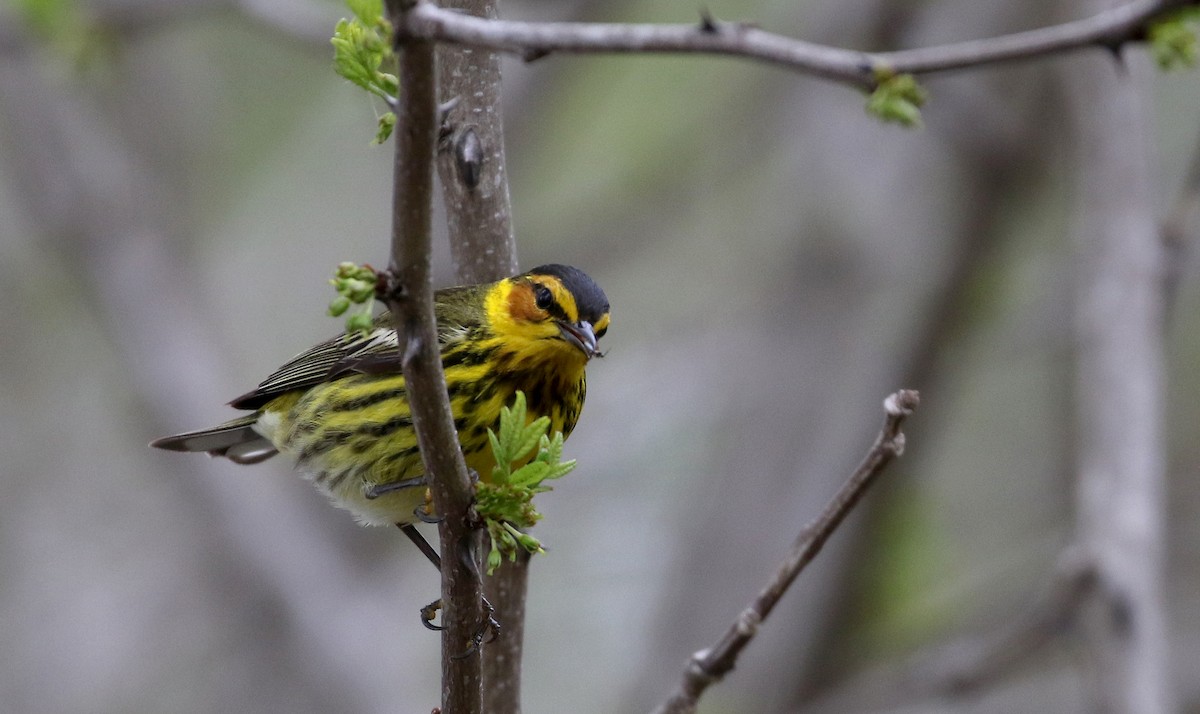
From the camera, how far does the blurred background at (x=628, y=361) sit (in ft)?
25.3

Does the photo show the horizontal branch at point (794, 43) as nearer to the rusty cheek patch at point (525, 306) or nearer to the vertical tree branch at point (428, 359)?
the vertical tree branch at point (428, 359)

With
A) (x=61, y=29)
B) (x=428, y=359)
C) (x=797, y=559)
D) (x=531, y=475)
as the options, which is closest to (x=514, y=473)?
(x=531, y=475)

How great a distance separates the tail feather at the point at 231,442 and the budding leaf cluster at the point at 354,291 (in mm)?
2606

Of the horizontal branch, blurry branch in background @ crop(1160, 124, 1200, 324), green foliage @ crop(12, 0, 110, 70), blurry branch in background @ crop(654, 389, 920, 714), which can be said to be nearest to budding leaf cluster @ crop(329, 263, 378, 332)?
the horizontal branch

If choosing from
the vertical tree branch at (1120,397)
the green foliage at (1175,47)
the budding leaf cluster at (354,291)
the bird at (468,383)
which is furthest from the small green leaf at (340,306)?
the vertical tree branch at (1120,397)

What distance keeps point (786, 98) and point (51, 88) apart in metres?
4.78

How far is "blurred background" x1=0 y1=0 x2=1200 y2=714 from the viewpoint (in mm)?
7699

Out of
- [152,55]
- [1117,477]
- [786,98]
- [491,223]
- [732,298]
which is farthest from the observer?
[732,298]

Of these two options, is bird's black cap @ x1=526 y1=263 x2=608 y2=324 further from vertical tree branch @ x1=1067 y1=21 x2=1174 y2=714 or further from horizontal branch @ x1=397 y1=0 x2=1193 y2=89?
horizontal branch @ x1=397 y1=0 x2=1193 y2=89

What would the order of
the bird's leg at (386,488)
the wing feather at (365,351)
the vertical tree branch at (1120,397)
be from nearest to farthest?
the bird's leg at (386,488)
the wing feather at (365,351)
the vertical tree branch at (1120,397)

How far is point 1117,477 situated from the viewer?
4.63 m

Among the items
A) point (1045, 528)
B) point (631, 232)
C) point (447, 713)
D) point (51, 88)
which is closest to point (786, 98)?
point (631, 232)

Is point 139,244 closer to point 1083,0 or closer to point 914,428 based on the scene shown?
point 914,428

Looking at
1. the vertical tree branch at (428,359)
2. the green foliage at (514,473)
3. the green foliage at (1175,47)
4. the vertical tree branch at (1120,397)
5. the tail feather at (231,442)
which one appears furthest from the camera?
the tail feather at (231,442)
